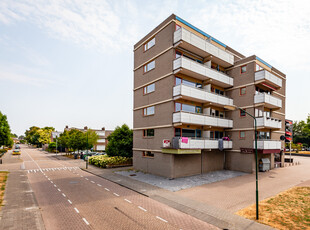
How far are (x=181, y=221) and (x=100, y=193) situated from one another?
8.37 metres

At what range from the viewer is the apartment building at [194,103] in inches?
848

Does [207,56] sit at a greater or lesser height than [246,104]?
greater

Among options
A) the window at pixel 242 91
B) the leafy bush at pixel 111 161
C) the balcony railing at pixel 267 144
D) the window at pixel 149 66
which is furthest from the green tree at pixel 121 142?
the balcony railing at pixel 267 144

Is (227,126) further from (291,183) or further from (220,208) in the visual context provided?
(220,208)

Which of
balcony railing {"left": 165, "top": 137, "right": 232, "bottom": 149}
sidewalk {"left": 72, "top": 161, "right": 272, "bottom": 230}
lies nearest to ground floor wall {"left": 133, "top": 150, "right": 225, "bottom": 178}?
balcony railing {"left": 165, "top": 137, "right": 232, "bottom": 149}

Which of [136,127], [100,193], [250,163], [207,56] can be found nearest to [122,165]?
[136,127]

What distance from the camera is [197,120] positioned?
22000 mm

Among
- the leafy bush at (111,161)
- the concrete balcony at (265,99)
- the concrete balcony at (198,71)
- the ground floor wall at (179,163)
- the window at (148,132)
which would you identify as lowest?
the leafy bush at (111,161)

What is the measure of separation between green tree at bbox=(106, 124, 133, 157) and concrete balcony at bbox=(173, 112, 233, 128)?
523 inches

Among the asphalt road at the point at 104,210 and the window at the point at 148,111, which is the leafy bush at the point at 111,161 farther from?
the asphalt road at the point at 104,210

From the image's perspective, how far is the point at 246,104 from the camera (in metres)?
26.4

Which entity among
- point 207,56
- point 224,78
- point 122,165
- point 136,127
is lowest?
point 122,165

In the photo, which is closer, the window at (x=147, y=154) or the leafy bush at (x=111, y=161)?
the window at (x=147, y=154)

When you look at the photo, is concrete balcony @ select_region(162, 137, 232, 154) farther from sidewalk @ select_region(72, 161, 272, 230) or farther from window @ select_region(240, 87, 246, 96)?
window @ select_region(240, 87, 246, 96)
